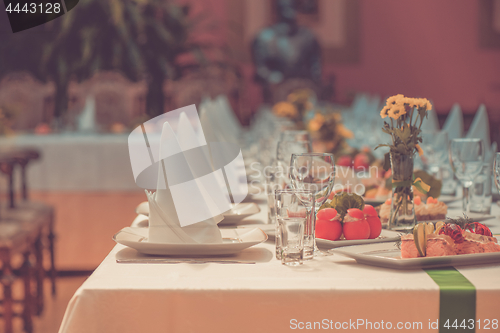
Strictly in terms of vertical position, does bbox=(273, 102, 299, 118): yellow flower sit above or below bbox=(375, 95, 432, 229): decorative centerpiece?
A: above

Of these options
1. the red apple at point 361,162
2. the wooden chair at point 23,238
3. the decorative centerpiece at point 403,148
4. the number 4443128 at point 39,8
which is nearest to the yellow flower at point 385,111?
the decorative centerpiece at point 403,148

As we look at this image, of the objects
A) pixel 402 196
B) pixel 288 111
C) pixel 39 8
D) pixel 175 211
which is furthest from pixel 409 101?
pixel 39 8

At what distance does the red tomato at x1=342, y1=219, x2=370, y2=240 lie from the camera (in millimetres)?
966

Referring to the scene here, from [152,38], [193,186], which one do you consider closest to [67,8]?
[152,38]

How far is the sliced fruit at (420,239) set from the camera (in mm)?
834

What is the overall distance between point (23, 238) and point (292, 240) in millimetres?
1732

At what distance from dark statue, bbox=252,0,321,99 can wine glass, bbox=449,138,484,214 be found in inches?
215

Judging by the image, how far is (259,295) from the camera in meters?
0.72

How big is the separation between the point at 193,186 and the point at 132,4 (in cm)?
565

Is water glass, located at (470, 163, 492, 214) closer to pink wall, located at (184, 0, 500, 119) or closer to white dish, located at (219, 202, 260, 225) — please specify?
white dish, located at (219, 202, 260, 225)

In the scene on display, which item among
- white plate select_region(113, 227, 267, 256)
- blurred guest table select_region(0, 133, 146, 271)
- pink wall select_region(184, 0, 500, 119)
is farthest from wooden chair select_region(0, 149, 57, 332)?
pink wall select_region(184, 0, 500, 119)

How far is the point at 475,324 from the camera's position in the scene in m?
0.72

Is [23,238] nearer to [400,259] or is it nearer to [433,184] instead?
[433,184]

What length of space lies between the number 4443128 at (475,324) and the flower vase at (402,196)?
1.26ft
